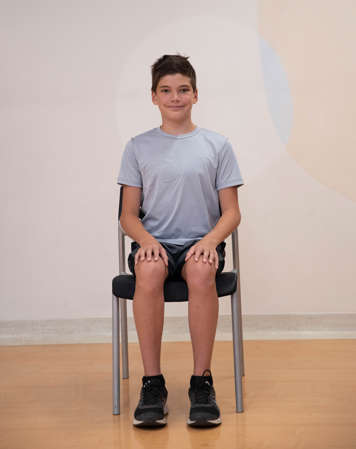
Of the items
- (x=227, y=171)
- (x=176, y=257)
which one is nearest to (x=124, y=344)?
(x=176, y=257)

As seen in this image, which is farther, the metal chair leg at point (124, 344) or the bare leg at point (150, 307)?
the metal chair leg at point (124, 344)

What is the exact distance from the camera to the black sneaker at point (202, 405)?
1649 millimetres

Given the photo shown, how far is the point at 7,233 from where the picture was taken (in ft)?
9.30

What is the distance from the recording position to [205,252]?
5.67 feet

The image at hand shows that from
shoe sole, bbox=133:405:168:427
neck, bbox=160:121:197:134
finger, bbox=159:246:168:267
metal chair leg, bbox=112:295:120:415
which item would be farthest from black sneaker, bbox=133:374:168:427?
neck, bbox=160:121:197:134

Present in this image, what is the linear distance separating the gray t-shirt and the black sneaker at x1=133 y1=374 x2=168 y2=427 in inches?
16.8

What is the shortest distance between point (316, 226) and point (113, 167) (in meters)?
0.95

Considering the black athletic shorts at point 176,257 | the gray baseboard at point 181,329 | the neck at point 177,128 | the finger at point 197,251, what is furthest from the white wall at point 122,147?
the finger at point 197,251

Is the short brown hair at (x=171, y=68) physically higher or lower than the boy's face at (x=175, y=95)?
higher

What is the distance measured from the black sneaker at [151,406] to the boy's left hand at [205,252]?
1.16ft

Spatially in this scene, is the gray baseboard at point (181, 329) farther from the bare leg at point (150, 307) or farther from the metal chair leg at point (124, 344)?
the bare leg at point (150, 307)

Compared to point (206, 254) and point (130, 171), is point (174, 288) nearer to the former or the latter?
point (206, 254)

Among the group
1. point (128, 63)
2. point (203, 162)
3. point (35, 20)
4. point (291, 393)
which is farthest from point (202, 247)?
point (35, 20)

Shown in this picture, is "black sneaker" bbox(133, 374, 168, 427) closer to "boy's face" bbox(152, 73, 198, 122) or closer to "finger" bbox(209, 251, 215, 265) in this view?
"finger" bbox(209, 251, 215, 265)
